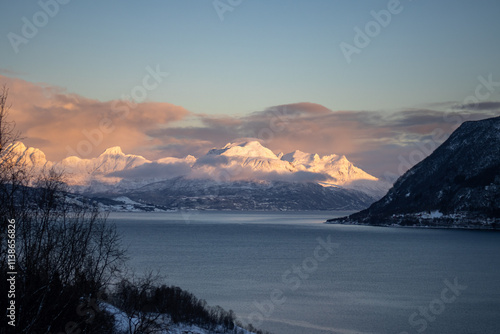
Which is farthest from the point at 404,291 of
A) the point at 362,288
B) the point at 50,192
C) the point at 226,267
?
the point at 50,192
